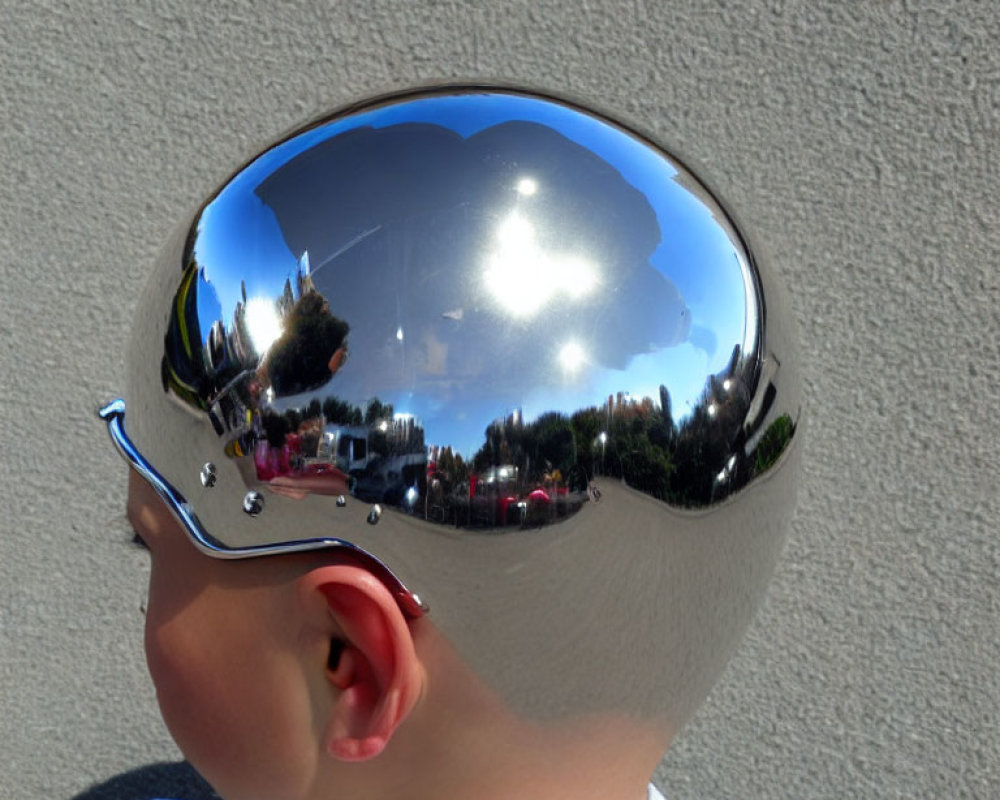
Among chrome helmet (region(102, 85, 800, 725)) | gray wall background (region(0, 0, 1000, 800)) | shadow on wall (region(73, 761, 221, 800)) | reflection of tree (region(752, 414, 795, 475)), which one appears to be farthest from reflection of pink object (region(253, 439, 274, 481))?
shadow on wall (region(73, 761, 221, 800))

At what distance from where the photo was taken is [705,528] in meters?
0.91

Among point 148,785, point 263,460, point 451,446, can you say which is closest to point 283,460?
point 263,460

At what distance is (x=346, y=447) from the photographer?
832 millimetres

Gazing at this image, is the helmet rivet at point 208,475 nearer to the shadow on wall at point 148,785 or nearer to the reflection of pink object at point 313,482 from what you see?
the reflection of pink object at point 313,482

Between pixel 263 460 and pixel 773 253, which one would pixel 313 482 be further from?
pixel 773 253

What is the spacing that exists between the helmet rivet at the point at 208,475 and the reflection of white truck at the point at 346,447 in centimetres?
10

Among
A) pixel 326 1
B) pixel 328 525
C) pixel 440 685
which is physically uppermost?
pixel 326 1

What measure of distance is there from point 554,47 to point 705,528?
1103 mm

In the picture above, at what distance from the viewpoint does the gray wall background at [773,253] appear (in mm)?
1758

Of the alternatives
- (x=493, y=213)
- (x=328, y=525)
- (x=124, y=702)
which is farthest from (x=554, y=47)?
(x=124, y=702)

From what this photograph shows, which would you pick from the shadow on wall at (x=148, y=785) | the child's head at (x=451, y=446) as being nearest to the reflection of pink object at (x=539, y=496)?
the child's head at (x=451, y=446)

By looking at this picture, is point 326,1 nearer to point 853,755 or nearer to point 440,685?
point 440,685

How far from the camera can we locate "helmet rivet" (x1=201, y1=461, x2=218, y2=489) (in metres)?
0.89

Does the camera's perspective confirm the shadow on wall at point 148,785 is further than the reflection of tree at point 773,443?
Yes
